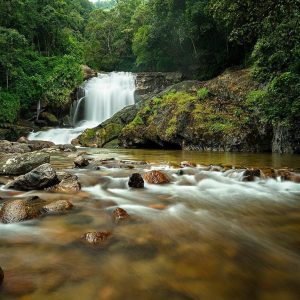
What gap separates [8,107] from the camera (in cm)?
2505

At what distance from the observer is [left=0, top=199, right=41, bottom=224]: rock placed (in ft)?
12.4

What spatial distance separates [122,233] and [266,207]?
2642mm

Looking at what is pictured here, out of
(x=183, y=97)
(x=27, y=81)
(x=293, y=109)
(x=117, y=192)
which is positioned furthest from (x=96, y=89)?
(x=117, y=192)

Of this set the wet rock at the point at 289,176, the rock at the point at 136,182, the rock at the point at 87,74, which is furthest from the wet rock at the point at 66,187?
the rock at the point at 87,74

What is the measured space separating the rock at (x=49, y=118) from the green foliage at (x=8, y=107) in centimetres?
246

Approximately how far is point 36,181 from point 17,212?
1.88m

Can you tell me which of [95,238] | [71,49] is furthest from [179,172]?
[71,49]

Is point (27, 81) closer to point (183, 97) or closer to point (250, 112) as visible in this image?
point (183, 97)

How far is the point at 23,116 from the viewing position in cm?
2784

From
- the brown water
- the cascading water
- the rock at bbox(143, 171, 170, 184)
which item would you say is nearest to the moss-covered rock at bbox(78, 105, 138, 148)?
the cascading water

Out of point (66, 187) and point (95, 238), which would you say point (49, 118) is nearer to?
point (66, 187)

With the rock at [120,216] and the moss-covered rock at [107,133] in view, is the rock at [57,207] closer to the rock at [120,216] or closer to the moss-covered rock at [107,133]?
the rock at [120,216]

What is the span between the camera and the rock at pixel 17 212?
3.79m

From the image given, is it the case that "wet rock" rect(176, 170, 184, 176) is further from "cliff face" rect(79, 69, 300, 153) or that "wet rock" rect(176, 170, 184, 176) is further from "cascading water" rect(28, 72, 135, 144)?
"cascading water" rect(28, 72, 135, 144)
